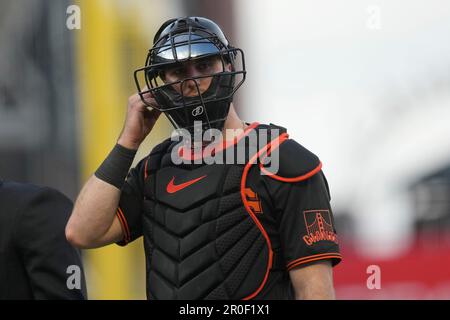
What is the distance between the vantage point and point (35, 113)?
6652mm

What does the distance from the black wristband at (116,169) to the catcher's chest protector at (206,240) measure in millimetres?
138

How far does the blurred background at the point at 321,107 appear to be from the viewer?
6.66 meters

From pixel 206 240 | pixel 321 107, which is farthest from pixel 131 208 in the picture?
pixel 321 107

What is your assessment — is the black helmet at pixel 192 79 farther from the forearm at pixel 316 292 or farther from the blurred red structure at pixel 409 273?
the blurred red structure at pixel 409 273

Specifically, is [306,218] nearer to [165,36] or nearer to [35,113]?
[165,36]

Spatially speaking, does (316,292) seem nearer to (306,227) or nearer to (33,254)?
(306,227)

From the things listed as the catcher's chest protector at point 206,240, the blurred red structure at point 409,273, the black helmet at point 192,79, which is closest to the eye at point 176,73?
the black helmet at point 192,79

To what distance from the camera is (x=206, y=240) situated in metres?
2.49

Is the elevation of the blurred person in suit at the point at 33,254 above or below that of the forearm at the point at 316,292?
above

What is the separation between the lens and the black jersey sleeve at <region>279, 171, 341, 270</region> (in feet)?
7.93

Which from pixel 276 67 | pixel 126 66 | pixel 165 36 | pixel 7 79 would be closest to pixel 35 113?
pixel 7 79

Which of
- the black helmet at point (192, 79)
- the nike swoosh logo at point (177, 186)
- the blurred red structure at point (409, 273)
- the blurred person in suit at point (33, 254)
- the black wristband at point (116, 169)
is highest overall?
the black helmet at point (192, 79)

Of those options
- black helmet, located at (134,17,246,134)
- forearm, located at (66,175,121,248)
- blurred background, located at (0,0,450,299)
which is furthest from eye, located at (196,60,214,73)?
blurred background, located at (0,0,450,299)

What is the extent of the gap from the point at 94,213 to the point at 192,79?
522 mm
